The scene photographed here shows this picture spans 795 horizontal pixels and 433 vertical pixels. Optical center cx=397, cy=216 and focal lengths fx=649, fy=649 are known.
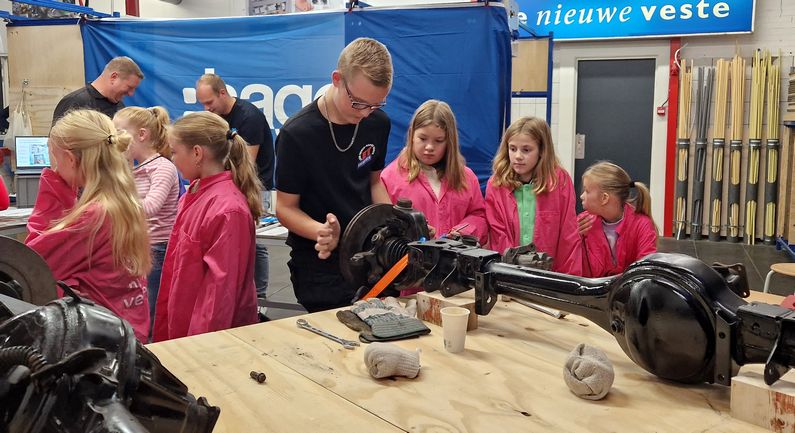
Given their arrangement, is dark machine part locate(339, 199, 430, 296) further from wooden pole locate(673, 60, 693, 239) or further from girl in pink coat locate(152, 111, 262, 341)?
wooden pole locate(673, 60, 693, 239)

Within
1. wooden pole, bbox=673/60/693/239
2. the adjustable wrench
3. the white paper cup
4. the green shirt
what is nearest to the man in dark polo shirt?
the green shirt

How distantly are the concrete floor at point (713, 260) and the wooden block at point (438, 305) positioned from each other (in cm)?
283

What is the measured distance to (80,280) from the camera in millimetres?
2096

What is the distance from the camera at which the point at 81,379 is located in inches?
26.8

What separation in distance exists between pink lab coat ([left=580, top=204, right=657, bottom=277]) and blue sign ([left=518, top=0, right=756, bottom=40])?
4.65 meters

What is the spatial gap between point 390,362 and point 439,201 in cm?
146

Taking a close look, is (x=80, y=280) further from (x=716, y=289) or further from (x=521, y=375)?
(x=716, y=289)

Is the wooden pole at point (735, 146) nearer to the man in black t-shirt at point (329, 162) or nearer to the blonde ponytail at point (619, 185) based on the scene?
the blonde ponytail at point (619, 185)

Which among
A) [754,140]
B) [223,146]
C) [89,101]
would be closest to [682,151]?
[754,140]

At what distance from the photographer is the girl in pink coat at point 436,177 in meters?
2.70

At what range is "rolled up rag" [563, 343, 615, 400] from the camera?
121 centimetres

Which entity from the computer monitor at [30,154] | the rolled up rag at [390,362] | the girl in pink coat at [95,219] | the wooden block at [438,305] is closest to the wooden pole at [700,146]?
the computer monitor at [30,154]

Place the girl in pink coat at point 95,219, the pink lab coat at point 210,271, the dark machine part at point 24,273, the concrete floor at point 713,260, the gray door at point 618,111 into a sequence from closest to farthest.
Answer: the dark machine part at point 24,273
the pink lab coat at point 210,271
the girl in pink coat at point 95,219
the concrete floor at point 713,260
the gray door at point 618,111

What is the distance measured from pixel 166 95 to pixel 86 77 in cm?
81
